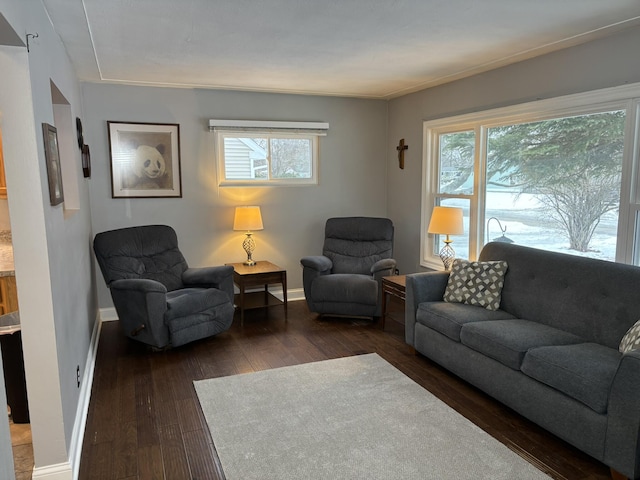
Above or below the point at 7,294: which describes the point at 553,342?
below

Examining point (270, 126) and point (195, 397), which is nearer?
point (195, 397)

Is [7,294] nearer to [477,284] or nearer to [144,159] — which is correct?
[144,159]

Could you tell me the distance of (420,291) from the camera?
3.77m

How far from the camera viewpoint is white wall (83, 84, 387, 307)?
4641mm

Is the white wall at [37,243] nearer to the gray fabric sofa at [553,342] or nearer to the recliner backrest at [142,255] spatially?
the recliner backrest at [142,255]

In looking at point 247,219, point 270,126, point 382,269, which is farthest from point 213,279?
point 270,126

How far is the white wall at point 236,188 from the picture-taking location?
464 centimetres

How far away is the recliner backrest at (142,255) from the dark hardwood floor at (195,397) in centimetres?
62

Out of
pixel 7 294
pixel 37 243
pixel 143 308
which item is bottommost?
pixel 143 308

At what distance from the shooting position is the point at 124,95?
15.1 feet

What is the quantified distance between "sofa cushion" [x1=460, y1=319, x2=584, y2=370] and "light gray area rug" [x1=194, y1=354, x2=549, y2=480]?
0.44 m

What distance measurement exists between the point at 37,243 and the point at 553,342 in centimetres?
278

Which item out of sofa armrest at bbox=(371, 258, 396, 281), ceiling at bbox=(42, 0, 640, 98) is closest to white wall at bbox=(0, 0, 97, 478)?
ceiling at bbox=(42, 0, 640, 98)

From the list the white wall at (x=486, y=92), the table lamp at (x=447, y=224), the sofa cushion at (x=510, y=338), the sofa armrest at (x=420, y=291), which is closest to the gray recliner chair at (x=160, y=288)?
the sofa armrest at (x=420, y=291)
